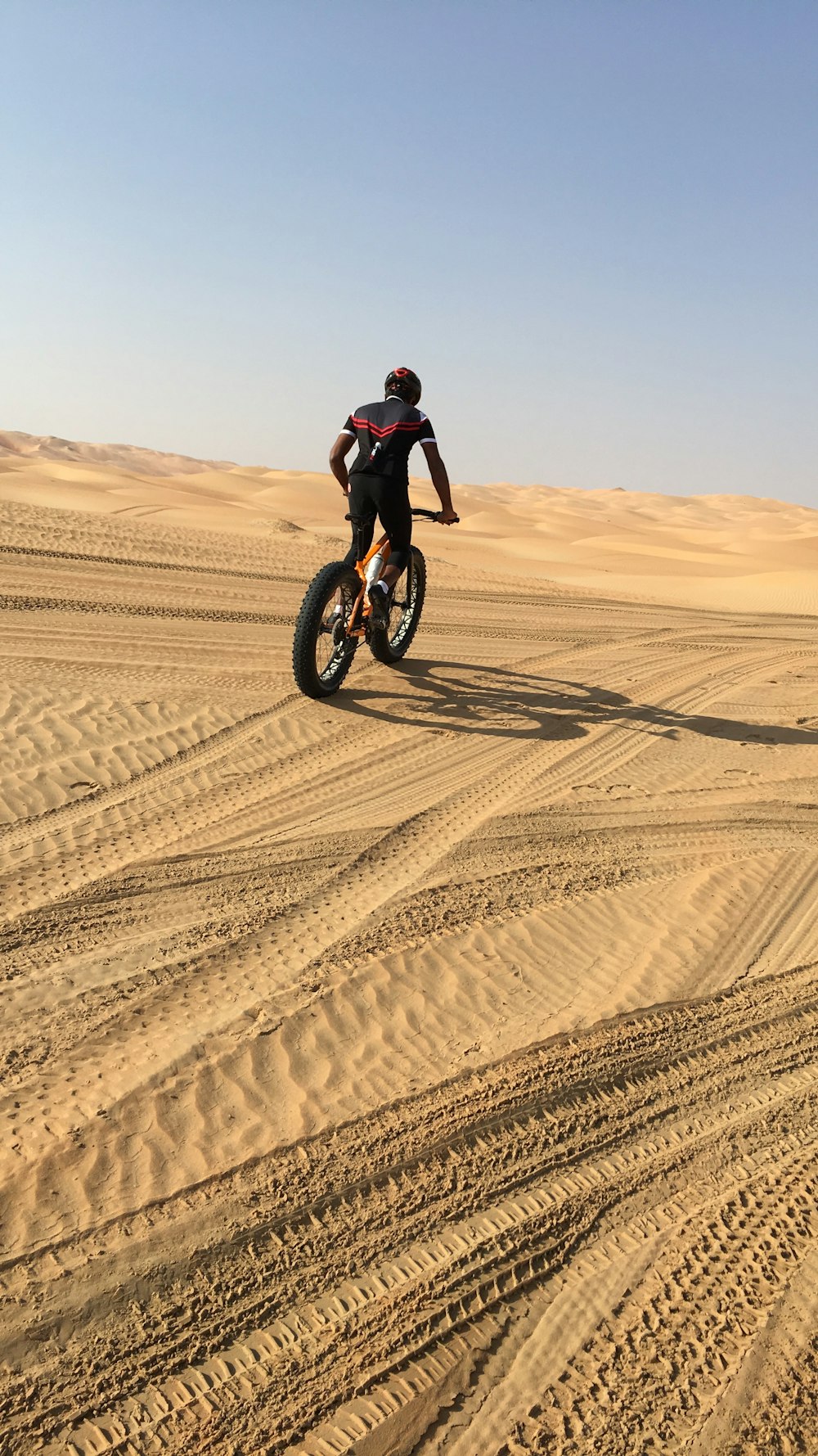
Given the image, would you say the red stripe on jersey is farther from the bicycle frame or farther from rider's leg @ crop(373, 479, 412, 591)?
the bicycle frame

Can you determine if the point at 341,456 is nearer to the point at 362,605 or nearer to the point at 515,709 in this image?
the point at 362,605

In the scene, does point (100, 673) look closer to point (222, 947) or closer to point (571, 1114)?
point (222, 947)

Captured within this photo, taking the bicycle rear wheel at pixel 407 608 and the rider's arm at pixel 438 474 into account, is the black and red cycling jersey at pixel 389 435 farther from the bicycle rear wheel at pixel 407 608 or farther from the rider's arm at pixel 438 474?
the bicycle rear wheel at pixel 407 608

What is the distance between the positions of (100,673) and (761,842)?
4.26 meters

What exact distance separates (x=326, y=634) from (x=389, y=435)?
136 cm

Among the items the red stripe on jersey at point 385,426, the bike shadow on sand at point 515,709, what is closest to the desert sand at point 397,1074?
the bike shadow on sand at point 515,709

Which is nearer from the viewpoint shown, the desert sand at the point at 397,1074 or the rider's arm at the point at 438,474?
the desert sand at the point at 397,1074

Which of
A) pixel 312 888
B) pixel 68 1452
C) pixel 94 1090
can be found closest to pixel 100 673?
pixel 312 888

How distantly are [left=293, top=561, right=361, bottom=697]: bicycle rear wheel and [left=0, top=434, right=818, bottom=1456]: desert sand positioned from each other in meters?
0.21

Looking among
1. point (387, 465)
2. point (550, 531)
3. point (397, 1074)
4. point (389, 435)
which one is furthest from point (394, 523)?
point (550, 531)

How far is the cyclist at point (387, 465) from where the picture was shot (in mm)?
6289

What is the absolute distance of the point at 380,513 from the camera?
652 centimetres

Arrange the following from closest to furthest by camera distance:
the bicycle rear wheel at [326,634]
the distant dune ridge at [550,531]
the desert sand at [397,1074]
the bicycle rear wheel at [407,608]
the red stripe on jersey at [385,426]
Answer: the desert sand at [397,1074]
the bicycle rear wheel at [326,634]
the red stripe on jersey at [385,426]
the bicycle rear wheel at [407,608]
the distant dune ridge at [550,531]

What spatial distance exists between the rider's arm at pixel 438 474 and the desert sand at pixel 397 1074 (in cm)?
130
